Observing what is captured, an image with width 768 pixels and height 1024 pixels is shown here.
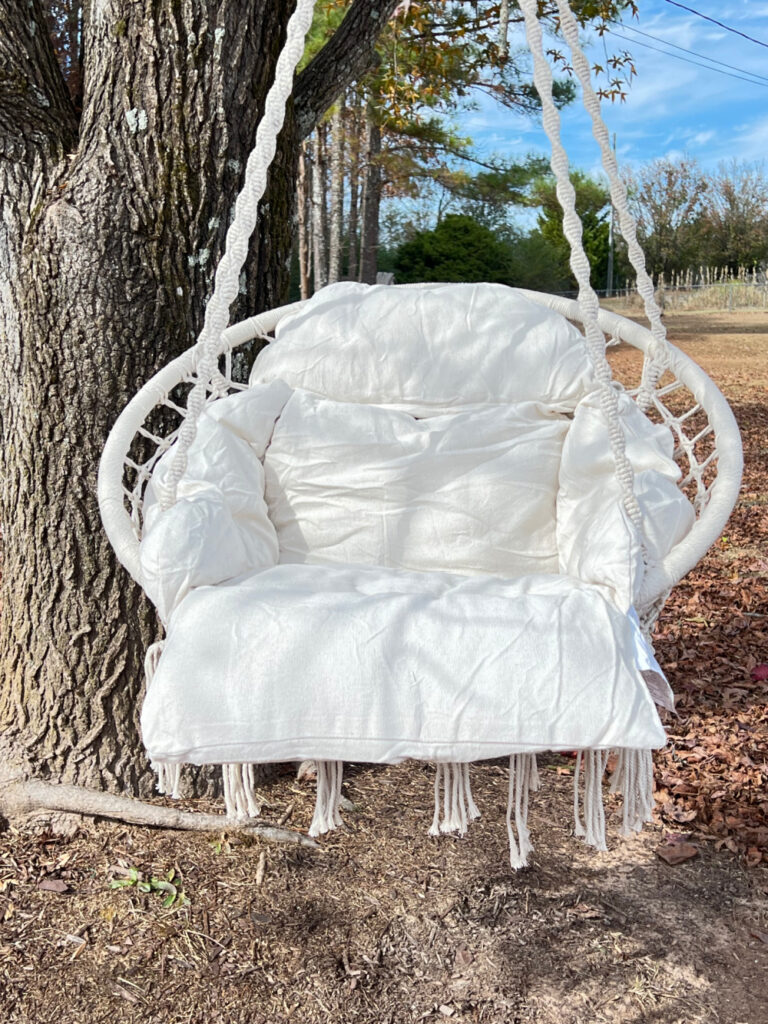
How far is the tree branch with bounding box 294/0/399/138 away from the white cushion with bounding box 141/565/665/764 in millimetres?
1386

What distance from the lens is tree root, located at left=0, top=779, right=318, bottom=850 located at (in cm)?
211

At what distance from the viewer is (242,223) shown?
1.46 metres

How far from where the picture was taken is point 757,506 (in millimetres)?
4695

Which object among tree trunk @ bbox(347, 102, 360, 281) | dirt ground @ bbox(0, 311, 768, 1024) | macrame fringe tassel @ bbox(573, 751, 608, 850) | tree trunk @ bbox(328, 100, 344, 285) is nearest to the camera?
macrame fringe tassel @ bbox(573, 751, 608, 850)

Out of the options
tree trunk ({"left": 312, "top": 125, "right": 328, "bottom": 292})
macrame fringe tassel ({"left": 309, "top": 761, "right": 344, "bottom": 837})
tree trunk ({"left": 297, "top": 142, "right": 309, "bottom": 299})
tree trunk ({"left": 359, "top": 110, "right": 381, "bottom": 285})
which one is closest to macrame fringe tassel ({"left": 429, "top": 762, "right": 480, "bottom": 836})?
macrame fringe tassel ({"left": 309, "top": 761, "right": 344, "bottom": 837})

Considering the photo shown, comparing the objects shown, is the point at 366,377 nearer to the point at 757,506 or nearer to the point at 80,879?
the point at 80,879

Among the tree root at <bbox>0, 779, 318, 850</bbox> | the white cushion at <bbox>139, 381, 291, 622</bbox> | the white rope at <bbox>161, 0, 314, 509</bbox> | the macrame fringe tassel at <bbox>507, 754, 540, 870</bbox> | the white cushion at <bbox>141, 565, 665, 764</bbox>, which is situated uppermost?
the white rope at <bbox>161, 0, 314, 509</bbox>

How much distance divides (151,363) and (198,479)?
16.4 inches

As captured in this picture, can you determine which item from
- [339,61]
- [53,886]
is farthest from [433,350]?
[53,886]

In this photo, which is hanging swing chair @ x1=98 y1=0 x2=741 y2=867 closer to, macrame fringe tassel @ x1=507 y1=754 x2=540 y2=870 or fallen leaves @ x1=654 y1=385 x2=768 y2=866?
macrame fringe tassel @ x1=507 y1=754 x2=540 y2=870

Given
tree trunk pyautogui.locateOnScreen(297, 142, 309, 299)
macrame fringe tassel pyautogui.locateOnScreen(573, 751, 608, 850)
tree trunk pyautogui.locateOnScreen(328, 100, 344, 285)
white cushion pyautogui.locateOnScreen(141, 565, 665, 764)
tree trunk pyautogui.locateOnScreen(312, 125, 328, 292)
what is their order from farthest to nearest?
tree trunk pyautogui.locateOnScreen(297, 142, 309, 299)
tree trunk pyautogui.locateOnScreen(312, 125, 328, 292)
tree trunk pyautogui.locateOnScreen(328, 100, 344, 285)
macrame fringe tassel pyautogui.locateOnScreen(573, 751, 608, 850)
white cushion pyautogui.locateOnScreen(141, 565, 665, 764)

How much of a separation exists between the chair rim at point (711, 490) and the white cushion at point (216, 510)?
Answer: 6 cm

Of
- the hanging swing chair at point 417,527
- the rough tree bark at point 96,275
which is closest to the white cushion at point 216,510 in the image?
the hanging swing chair at point 417,527

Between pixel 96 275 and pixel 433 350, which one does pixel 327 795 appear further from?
pixel 96 275
